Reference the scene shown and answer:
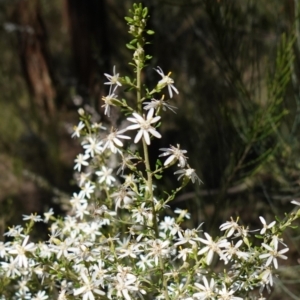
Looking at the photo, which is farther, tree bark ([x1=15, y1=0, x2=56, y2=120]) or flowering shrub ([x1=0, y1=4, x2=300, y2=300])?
tree bark ([x1=15, y1=0, x2=56, y2=120])

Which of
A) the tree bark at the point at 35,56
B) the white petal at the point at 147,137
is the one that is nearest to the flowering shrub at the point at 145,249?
the white petal at the point at 147,137

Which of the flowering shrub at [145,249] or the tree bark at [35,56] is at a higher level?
the tree bark at [35,56]

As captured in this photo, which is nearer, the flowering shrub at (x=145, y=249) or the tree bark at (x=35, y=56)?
the flowering shrub at (x=145, y=249)

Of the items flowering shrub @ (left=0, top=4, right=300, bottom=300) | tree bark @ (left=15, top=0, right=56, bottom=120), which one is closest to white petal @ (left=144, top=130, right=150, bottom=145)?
flowering shrub @ (left=0, top=4, right=300, bottom=300)

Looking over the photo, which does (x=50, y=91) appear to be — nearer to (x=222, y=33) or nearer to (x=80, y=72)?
(x=80, y=72)

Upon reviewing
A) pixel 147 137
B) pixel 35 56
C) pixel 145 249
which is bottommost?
pixel 145 249

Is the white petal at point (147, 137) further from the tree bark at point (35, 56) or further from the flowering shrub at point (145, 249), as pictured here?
the tree bark at point (35, 56)

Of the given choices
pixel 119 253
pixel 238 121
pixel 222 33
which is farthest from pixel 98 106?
pixel 119 253

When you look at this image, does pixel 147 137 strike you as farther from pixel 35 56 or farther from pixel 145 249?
pixel 35 56

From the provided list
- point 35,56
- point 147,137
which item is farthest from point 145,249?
point 35,56

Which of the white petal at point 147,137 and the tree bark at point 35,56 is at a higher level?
the tree bark at point 35,56

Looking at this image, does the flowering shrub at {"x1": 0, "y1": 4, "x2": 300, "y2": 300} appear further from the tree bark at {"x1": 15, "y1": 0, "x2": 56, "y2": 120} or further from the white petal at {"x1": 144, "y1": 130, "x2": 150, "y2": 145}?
the tree bark at {"x1": 15, "y1": 0, "x2": 56, "y2": 120}

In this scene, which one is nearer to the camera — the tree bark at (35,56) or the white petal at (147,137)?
the white petal at (147,137)
